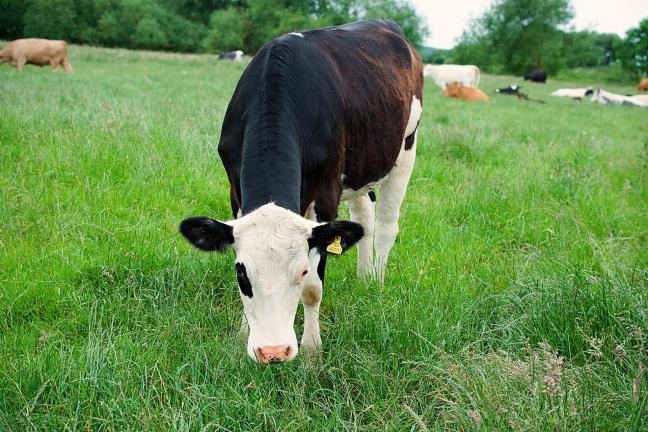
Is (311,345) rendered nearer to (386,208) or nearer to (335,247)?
(335,247)

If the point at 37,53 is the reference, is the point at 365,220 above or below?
above

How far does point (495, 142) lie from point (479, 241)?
427cm

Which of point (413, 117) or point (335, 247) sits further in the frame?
point (413, 117)

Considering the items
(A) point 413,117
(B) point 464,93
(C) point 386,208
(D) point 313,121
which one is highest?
(D) point 313,121

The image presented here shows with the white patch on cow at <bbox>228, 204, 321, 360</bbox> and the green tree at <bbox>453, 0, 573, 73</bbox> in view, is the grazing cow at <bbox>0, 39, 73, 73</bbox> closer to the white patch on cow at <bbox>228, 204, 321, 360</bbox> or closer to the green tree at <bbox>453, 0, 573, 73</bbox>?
the white patch on cow at <bbox>228, 204, 321, 360</bbox>

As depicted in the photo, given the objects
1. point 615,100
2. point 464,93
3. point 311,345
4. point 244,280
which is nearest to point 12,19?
point 464,93

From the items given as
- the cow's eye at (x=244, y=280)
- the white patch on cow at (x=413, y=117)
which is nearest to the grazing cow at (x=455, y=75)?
the white patch on cow at (x=413, y=117)

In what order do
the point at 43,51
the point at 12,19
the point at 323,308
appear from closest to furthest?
the point at 323,308 < the point at 43,51 < the point at 12,19

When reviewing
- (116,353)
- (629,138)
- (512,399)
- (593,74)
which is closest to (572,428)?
(512,399)

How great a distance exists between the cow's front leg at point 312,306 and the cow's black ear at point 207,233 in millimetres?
666

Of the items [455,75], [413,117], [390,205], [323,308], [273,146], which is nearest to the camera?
[273,146]

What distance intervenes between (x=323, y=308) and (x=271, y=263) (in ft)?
4.21

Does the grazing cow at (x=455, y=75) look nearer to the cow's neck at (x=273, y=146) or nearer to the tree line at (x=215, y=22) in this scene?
the tree line at (x=215, y=22)

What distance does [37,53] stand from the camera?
21.8 metres
